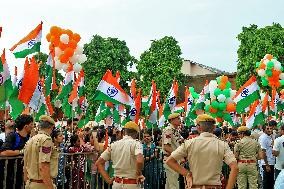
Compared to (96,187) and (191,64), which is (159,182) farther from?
(191,64)

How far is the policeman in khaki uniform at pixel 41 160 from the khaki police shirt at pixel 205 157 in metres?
1.72

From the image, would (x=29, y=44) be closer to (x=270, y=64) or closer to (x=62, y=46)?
(x=62, y=46)

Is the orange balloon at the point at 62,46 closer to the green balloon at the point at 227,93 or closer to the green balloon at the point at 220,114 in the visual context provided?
the green balloon at the point at 220,114

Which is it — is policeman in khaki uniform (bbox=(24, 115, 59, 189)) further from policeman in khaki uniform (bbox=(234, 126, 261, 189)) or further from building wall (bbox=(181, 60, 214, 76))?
building wall (bbox=(181, 60, 214, 76))

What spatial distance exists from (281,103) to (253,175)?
11.4 m

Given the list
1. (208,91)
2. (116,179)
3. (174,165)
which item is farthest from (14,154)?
(208,91)

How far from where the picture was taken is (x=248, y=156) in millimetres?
11695

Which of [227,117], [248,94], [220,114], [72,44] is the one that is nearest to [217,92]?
[220,114]

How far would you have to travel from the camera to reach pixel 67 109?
58.2 feet

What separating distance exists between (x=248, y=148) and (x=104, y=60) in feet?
142

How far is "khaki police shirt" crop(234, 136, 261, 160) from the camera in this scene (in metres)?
11.6

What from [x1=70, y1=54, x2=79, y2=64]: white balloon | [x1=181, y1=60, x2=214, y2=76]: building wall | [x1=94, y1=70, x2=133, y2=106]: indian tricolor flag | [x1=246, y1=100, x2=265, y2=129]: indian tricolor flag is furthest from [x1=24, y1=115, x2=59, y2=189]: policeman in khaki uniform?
[x1=181, y1=60, x2=214, y2=76]: building wall

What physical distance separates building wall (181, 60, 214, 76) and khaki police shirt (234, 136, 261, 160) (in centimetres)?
6271

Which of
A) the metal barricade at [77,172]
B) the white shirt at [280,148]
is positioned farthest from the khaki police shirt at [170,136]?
the white shirt at [280,148]
